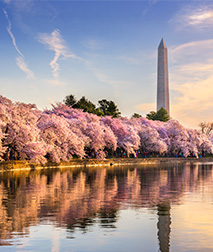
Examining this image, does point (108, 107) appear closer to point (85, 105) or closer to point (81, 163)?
point (85, 105)

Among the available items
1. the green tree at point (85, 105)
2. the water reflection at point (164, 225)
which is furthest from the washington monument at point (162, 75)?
the water reflection at point (164, 225)

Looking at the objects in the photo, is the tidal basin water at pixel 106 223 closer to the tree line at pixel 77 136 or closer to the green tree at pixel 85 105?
the tree line at pixel 77 136

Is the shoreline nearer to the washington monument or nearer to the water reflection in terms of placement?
the washington monument

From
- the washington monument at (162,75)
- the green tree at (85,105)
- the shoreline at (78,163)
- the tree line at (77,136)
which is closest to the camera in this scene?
the shoreline at (78,163)

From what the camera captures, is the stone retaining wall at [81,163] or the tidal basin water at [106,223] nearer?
the tidal basin water at [106,223]

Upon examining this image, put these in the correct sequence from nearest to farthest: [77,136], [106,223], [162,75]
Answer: [106,223], [77,136], [162,75]

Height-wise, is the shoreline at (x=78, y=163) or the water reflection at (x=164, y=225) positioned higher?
the shoreline at (x=78, y=163)

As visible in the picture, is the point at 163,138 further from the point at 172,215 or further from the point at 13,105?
the point at 172,215

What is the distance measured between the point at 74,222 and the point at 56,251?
3802mm

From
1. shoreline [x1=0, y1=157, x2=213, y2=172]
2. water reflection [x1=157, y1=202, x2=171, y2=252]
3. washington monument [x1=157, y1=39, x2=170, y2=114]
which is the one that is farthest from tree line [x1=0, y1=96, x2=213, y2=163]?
water reflection [x1=157, y1=202, x2=171, y2=252]

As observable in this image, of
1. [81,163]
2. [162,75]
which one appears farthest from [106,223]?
[162,75]

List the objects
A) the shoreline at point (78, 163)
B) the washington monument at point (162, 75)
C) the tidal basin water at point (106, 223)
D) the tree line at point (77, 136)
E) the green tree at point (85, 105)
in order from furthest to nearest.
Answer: the washington monument at point (162, 75)
the green tree at point (85, 105)
the tree line at point (77, 136)
the shoreline at point (78, 163)
the tidal basin water at point (106, 223)

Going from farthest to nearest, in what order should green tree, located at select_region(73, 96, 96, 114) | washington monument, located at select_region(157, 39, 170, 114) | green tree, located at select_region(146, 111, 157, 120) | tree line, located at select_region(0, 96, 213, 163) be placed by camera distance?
green tree, located at select_region(146, 111, 157, 120) → washington monument, located at select_region(157, 39, 170, 114) → green tree, located at select_region(73, 96, 96, 114) → tree line, located at select_region(0, 96, 213, 163)

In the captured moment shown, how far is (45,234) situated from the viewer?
11.9 m
